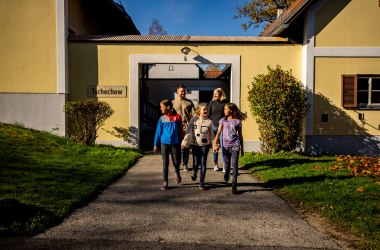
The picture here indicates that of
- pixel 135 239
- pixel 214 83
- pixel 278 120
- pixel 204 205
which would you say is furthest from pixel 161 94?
pixel 135 239

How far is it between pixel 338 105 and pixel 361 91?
905 millimetres

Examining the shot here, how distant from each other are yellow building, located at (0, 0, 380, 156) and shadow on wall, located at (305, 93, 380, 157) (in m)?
0.03

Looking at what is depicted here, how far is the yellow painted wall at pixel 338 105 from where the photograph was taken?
11359mm

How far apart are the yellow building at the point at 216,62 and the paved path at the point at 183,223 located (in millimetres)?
5584

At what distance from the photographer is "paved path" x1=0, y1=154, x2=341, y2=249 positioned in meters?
3.76

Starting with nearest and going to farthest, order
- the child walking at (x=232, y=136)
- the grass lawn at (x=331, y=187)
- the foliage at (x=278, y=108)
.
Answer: the grass lawn at (x=331, y=187) < the child walking at (x=232, y=136) < the foliage at (x=278, y=108)

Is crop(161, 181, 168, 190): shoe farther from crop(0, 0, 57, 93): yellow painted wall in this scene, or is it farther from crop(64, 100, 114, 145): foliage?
crop(0, 0, 57, 93): yellow painted wall

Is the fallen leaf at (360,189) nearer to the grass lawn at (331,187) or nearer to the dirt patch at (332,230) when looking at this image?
the grass lawn at (331,187)

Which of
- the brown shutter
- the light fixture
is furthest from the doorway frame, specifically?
the brown shutter

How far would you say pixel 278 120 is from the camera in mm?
10383

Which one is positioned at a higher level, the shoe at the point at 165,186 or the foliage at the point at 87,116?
the foliage at the point at 87,116

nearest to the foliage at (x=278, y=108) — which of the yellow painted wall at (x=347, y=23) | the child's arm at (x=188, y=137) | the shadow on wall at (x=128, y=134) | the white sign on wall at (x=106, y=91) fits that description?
the yellow painted wall at (x=347, y=23)

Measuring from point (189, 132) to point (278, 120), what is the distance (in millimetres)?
4626

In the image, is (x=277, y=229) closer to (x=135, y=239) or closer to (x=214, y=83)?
(x=135, y=239)
